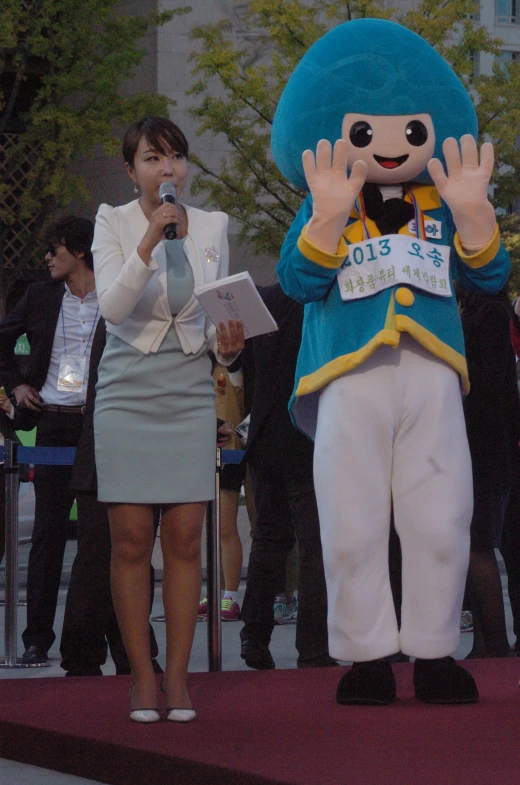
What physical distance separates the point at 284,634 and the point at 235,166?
1389 cm

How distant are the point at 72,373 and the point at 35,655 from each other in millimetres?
1396

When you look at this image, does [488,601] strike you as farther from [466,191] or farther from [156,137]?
[156,137]

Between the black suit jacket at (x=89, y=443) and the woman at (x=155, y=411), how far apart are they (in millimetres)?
1140

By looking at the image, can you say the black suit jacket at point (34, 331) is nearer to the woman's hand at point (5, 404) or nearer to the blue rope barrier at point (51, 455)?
the woman's hand at point (5, 404)

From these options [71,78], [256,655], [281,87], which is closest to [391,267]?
[256,655]

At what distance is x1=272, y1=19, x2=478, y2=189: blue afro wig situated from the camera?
4.50 metres

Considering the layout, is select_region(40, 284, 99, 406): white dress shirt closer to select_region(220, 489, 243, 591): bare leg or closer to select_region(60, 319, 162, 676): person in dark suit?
select_region(60, 319, 162, 676): person in dark suit

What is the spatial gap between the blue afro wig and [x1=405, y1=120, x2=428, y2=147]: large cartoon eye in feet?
0.14

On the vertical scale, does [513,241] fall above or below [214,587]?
above

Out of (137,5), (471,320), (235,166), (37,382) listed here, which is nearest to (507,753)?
(471,320)

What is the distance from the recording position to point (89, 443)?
5633 mm

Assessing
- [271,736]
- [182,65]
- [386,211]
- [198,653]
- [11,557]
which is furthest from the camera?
[182,65]

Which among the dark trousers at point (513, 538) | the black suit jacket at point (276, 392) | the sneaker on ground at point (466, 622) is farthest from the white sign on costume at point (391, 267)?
the sneaker on ground at point (466, 622)

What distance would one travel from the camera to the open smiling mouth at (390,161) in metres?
4.48
